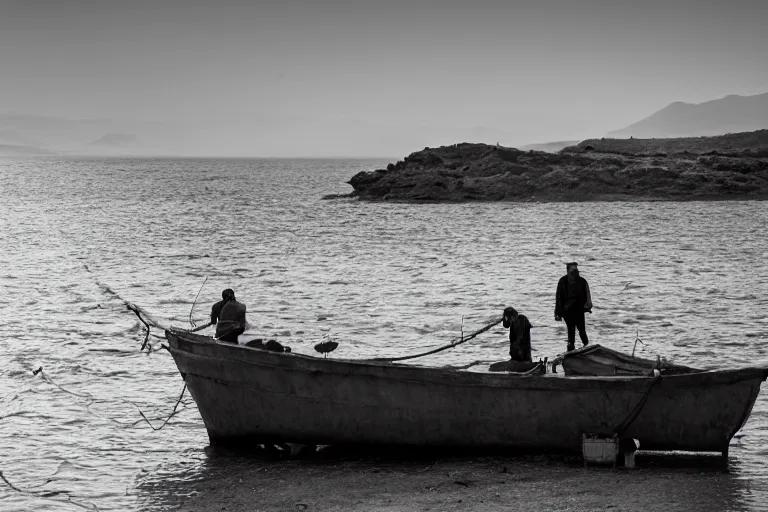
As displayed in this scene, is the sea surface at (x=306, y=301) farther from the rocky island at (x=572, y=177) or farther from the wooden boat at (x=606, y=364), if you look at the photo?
the rocky island at (x=572, y=177)

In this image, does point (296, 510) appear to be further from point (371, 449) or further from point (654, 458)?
point (654, 458)

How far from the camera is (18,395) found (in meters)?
16.6

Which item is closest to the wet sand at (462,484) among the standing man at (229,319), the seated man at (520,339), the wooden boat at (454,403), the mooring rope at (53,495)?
the wooden boat at (454,403)

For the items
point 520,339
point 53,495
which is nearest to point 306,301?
point 520,339

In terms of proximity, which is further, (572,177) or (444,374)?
(572,177)

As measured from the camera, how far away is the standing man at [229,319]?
14.2 meters

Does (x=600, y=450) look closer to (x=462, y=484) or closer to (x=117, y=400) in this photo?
(x=462, y=484)

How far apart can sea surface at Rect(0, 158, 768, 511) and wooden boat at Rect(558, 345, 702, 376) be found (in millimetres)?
1519

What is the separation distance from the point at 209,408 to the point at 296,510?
3.08 metres

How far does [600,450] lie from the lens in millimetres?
11961

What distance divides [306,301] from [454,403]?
14872 millimetres

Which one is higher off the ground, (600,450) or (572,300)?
(572,300)

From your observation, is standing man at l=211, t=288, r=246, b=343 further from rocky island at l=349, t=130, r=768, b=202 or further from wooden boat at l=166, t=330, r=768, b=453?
rocky island at l=349, t=130, r=768, b=202

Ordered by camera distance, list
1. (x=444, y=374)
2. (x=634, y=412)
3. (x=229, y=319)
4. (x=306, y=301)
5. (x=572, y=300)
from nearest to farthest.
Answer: (x=634, y=412), (x=444, y=374), (x=229, y=319), (x=572, y=300), (x=306, y=301)
